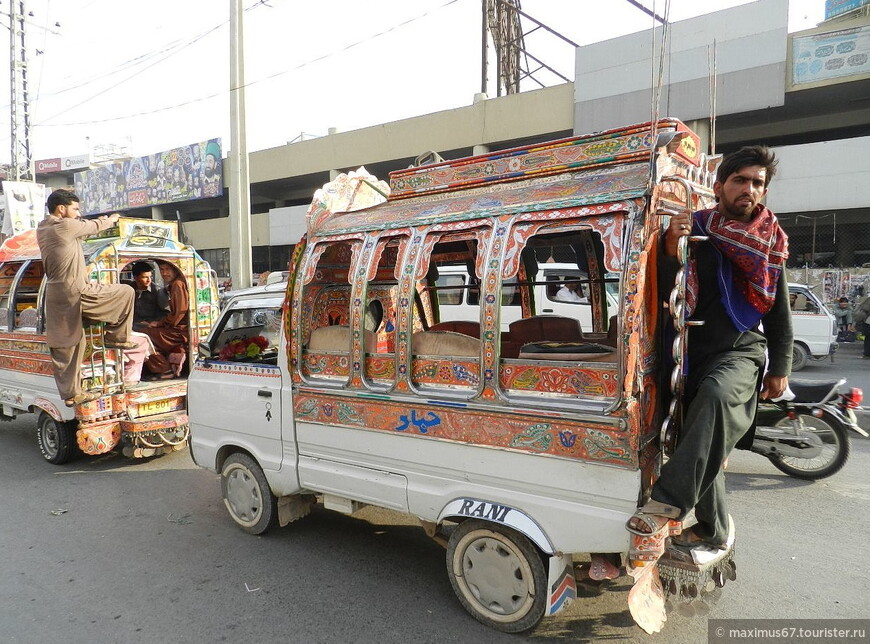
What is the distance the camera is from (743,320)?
2709mm

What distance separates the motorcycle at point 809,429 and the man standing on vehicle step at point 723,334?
248 cm

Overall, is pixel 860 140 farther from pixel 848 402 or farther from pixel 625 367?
pixel 625 367

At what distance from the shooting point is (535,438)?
2771 mm

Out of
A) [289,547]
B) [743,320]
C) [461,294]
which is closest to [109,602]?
[289,547]

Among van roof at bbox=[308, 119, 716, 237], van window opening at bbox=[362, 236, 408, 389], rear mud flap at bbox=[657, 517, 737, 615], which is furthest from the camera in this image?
van window opening at bbox=[362, 236, 408, 389]

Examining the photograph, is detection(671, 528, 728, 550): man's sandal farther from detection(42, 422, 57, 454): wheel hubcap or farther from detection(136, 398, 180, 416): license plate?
detection(42, 422, 57, 454): wheel hubcap

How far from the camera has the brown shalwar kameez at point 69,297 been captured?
5.21 metres

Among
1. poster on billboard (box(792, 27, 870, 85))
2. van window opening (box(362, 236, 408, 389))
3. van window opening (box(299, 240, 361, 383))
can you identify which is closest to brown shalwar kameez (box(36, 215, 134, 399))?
van window opening (box(299, 240, 361, 383))

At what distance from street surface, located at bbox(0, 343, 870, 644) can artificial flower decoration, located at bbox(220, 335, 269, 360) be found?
1.38 meters

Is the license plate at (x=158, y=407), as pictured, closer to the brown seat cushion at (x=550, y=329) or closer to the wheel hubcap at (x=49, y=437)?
the wheel hubcap at (x=49, y=437)

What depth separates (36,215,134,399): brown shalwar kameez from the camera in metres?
5.21

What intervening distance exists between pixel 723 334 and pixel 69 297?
561cm

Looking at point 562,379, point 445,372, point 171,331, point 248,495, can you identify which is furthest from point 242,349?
point 171,331

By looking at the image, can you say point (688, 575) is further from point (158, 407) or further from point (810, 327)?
point (810, 327)
